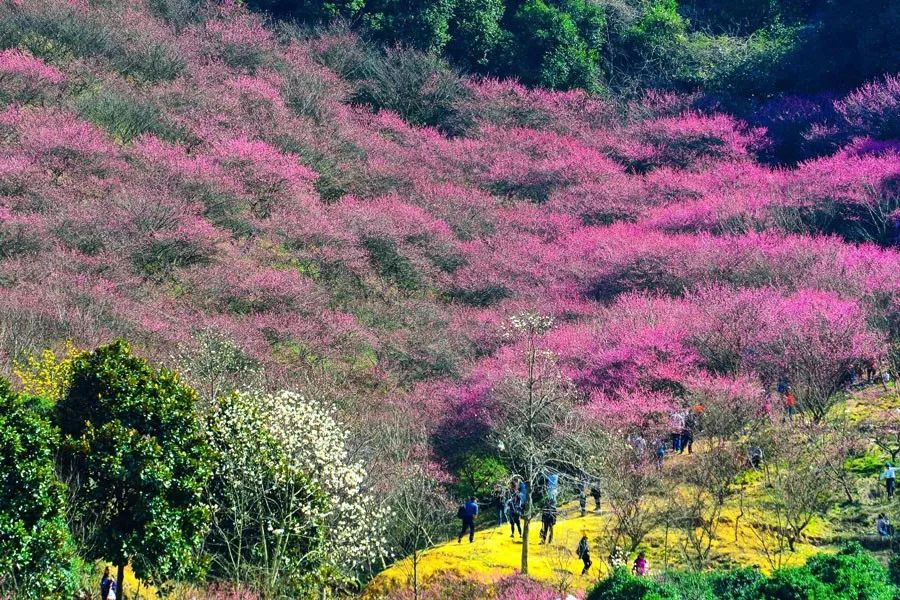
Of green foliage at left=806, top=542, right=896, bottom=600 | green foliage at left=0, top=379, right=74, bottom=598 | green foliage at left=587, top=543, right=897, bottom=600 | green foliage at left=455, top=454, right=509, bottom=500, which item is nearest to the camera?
green foliage at left=0, top=379, right=74, bottom=598

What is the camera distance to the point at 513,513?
84.6 ft

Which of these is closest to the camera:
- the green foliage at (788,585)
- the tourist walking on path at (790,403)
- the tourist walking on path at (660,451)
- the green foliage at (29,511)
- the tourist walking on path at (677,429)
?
the green foliage at (29,511)

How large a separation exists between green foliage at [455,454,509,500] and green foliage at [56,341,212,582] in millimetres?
10742

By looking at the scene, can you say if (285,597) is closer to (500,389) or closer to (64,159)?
(500,389)

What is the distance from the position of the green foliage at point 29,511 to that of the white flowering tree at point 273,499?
3.15 m

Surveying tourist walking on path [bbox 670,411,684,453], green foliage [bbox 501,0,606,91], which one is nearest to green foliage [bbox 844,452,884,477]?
tourist walking on path [bbox 670,411,684,453]

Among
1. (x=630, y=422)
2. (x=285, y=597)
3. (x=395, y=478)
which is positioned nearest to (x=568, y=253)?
(x=630, y=422)

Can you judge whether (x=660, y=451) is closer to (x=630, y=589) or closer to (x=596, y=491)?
(x=596, y=491)

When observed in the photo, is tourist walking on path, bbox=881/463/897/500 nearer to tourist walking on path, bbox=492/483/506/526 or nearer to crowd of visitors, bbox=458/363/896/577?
crowd of visitors, bbox=458/363/896/577

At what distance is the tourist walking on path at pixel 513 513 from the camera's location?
2513cm

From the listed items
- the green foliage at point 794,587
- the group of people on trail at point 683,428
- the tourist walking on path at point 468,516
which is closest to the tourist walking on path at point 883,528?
the group of people on trail at point 683,428

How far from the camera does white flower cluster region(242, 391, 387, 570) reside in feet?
71.4

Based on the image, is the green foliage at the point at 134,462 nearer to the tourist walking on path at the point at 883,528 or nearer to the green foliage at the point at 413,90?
the tourist walking on path at the point at 883,528

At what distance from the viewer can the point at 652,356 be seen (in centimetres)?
3178
